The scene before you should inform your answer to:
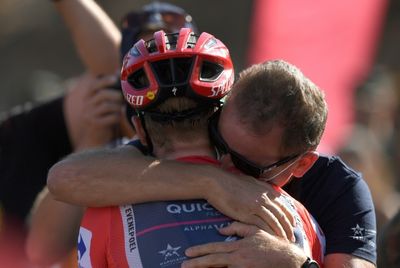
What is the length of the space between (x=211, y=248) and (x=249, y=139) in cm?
36

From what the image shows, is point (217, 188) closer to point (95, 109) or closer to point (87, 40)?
point (95, 109)

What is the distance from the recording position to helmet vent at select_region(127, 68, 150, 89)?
325 centimetres

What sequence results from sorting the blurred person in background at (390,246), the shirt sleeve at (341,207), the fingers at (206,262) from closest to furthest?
the fingers at (206,262), the shirt sleeve at (341,207), the blurred person in background at (390,246)

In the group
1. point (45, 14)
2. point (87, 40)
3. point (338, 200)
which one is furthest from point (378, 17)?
point (45, 14)

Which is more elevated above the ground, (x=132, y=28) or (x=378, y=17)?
(x=132, y=28)

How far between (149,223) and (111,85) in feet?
6.47

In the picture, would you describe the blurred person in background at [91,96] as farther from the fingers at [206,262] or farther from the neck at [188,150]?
the fingers at [206,262]

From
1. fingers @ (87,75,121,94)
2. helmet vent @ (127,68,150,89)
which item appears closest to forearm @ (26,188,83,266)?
fingers @ (87,75,121,94)

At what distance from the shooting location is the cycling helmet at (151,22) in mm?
4793

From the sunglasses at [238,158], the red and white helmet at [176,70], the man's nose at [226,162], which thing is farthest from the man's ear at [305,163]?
the red and white helmet at [176,70]

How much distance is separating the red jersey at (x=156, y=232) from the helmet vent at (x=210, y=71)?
0.27 metres

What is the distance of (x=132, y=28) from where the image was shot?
15.9 ft

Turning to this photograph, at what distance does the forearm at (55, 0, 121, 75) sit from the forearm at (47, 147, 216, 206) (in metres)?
1.88

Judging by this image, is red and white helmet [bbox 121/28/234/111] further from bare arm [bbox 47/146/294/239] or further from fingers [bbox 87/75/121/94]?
fingers [bbox 87/75/121/94]
